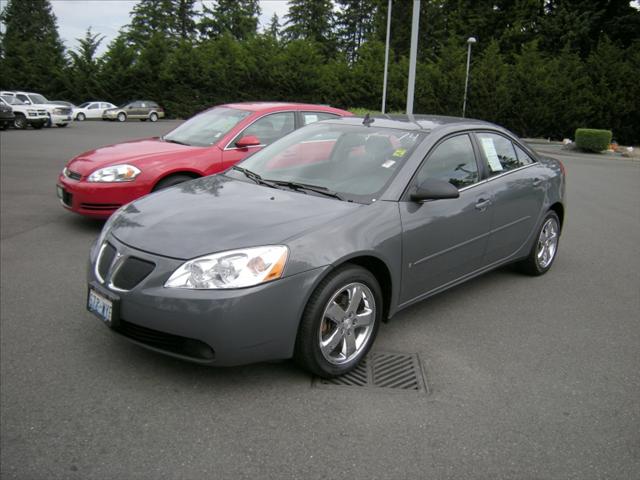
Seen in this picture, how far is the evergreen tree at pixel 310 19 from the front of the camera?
6712cm

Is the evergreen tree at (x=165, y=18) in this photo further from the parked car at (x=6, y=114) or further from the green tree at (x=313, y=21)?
the parked car at (x=6, y=114)

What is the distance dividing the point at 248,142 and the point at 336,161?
9.06 ft

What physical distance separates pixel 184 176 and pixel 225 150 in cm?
64

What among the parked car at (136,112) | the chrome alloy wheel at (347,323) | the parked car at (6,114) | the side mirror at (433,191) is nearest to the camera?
the chrome alloy wheel at (347,323)

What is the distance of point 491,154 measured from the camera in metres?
4.91

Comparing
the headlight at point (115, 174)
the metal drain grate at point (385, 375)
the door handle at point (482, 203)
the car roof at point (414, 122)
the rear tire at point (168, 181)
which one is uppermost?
the car roof at point (414, 122)

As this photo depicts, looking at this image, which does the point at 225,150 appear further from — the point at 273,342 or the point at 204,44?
the point at 204,44

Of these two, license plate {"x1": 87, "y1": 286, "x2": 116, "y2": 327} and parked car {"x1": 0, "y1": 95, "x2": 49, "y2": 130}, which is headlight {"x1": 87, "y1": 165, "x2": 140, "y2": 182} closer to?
license plate {"x1": 87, "y1": 286, "x2": 116, "y2": 327}

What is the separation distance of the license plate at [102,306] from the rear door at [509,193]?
295cm

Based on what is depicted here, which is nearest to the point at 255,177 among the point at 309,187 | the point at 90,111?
the point at 309,187

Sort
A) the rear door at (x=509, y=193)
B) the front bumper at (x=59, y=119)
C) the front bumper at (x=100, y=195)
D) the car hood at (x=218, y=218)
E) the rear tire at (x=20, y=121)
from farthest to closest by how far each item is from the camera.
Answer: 1. the front bumper at (x=59, y=119)
2. the rear tire at (x=20, y=121)
3. the front bumper at (x=100, y=195)
4. the rear door at (x=509, y=193)
5. the car hood at (x=218, y=218)

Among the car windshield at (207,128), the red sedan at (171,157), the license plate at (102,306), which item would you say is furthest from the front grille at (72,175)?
the license plate at (102,306)

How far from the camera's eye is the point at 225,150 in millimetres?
7375

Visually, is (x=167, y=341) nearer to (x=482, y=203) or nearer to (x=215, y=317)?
(x=215, y=317)
